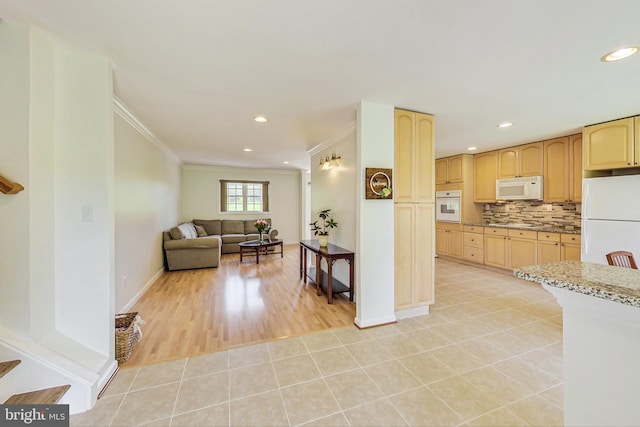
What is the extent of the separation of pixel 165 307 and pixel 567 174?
6372 mm

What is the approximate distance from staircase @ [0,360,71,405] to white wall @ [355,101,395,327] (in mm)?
2349

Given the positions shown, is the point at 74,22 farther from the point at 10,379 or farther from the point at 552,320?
the point at 552,320

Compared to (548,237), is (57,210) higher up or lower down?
higher up

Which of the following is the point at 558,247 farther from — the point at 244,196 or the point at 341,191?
the point at 244,196

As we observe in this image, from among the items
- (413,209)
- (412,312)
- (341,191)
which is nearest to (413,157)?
(413,209)

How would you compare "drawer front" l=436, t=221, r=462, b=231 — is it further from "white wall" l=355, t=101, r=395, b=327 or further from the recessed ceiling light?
the recessed ceiling light

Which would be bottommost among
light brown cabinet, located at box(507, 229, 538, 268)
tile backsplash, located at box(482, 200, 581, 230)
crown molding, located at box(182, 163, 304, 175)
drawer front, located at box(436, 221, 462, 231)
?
light brown cabinet, located at box(507, 229, 538, 268)

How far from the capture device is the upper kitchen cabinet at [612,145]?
3.04 metres

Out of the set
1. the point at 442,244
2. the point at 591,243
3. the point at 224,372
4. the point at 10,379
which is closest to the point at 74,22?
the point at 10,379

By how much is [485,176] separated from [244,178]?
642cm

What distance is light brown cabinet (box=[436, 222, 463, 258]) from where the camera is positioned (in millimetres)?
5578

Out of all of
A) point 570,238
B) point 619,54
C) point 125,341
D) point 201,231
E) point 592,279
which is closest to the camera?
point 592,279

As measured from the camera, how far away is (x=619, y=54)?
5.88 ft

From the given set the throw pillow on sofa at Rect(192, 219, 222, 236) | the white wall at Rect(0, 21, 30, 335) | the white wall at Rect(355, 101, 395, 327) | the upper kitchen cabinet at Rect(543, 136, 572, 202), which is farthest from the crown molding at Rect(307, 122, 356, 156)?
the throw pillow on sofa at Rect(192, 219, 222, 236)
